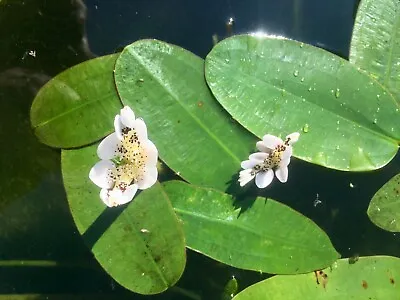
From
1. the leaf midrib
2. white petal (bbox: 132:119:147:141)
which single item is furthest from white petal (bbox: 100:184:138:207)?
the leaf midrib

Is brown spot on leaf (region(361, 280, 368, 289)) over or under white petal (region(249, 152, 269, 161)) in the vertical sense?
under

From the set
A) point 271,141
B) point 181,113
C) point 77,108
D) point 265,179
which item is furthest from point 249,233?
point 77,108

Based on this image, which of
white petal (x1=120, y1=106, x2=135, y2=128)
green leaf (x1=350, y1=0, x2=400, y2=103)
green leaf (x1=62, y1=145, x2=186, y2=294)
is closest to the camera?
white petal (x1=120, y1=106, x2=135, y2=128)

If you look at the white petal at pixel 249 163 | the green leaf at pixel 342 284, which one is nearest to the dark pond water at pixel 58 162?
the green leaf at pixel 342 284

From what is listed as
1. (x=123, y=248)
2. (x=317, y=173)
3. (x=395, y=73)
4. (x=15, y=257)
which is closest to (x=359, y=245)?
(x=317, y=173)

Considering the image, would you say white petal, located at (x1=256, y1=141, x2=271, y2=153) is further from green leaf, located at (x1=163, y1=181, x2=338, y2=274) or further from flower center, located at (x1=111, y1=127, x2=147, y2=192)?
flower center, located at (x1=111, y1=127, x2=147, y2=192)

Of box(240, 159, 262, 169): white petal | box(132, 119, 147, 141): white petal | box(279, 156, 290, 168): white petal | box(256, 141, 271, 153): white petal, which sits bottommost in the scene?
box(240, 159, 262, 169): white petal

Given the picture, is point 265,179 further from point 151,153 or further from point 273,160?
point 151,153
